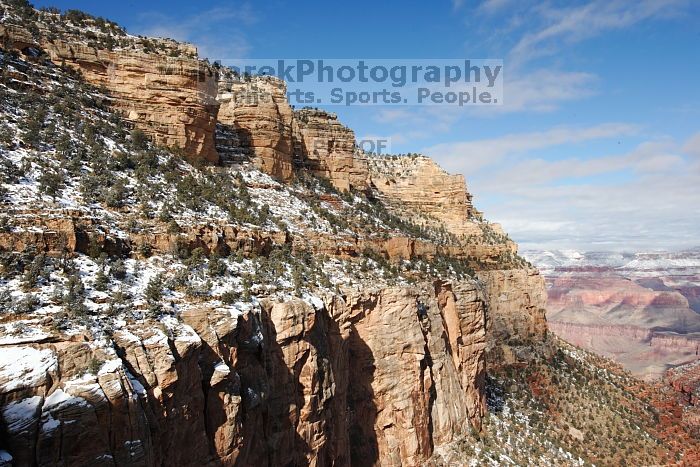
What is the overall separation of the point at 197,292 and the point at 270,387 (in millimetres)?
4646

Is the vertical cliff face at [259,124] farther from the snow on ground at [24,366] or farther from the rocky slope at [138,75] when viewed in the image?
the snow on ground at [24,366]

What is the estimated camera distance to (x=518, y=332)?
153 feet

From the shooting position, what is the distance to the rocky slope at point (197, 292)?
34.4ft

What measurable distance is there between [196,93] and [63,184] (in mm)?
11309

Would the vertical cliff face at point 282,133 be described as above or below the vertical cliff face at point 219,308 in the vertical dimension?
above

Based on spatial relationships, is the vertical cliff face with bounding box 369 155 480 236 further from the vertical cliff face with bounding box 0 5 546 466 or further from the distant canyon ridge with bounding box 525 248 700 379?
the distant canyon ridge with bounding box 525 248 700 379

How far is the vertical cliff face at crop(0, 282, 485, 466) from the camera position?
370 inches

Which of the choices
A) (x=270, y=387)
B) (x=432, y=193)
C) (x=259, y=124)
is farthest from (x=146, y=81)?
(x=432, y=193)

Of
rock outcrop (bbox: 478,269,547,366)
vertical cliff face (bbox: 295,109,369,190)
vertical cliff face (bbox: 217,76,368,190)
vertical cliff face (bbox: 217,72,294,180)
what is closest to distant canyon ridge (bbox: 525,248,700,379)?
rock outcrop (bbox: 478,269,547,366)

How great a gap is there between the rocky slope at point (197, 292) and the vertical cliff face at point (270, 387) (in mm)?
54

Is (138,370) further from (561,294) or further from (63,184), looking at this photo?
(561,294)

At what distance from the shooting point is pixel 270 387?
653 inches

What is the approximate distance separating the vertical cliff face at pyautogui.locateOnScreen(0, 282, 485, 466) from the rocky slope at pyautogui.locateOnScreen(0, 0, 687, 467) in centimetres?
5

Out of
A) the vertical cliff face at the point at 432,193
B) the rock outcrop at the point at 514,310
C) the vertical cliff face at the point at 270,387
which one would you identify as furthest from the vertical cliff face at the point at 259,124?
the rock outcrop at the point at 514,310
